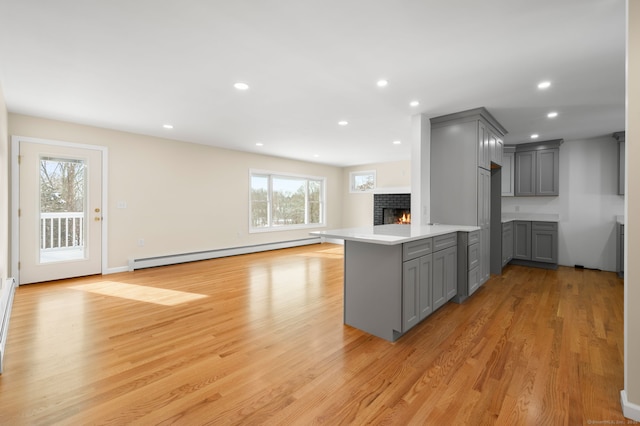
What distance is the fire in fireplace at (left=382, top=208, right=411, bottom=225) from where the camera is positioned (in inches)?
310

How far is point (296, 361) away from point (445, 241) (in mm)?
1988

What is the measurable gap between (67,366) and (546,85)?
4.87m

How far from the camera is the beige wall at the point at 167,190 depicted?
190 inches

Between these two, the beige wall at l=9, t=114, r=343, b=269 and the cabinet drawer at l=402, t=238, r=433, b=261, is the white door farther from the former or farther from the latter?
the cabinet drawer at l=402, t=238, r=433, b=261

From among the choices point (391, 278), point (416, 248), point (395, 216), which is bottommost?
point (391, 278)

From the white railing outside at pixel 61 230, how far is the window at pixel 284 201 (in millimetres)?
3160

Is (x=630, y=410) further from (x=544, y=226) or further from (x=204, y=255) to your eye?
(x=204, y=255)

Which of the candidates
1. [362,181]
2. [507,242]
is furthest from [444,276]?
[362,181]

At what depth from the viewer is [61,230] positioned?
444 centimetres

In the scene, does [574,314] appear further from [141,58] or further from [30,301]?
[30,301]

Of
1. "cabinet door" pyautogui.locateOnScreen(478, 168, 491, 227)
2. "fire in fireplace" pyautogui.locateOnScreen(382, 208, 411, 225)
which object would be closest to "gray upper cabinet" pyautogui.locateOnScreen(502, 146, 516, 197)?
"cabinet door" pyautogui.locateOnScreen(478, 168, 491, 227)

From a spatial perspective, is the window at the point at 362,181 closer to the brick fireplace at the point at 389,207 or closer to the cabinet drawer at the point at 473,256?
the brick fireplace at the point at 389,207

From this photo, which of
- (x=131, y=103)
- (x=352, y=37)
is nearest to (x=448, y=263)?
(x=352, y=37)

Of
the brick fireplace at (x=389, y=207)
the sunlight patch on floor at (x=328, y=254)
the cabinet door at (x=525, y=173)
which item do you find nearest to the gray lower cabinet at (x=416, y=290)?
the sunlight patch on floor at (x=328, y=254)
